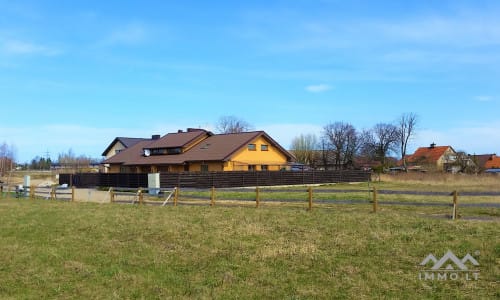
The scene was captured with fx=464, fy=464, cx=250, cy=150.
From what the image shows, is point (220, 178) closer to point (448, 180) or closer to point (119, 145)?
point (448, 180)

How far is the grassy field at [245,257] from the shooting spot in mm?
7805

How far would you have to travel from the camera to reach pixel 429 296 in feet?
23.6

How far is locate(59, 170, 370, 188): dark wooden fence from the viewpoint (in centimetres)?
3612

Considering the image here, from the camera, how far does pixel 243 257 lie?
9.86 m

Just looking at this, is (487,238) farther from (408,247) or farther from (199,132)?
(199,132)

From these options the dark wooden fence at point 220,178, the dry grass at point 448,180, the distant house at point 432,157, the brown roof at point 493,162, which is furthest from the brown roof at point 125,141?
the brown roof at point 493,162

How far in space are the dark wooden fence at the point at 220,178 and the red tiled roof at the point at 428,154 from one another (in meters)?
53.7

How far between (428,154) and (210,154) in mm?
Answer: 75702

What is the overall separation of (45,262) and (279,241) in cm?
525

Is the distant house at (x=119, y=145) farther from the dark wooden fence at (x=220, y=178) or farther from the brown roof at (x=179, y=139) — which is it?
the dark wooden fence at (x=220, y=178)

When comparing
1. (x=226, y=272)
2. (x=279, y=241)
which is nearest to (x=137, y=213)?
(x=279, y=241)

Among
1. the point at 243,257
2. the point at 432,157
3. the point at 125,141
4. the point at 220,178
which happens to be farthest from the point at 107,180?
the point at 432,157

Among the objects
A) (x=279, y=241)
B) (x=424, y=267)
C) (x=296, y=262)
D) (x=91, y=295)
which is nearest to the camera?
(x=91, y=295)

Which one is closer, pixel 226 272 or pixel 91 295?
pixel 91 295
